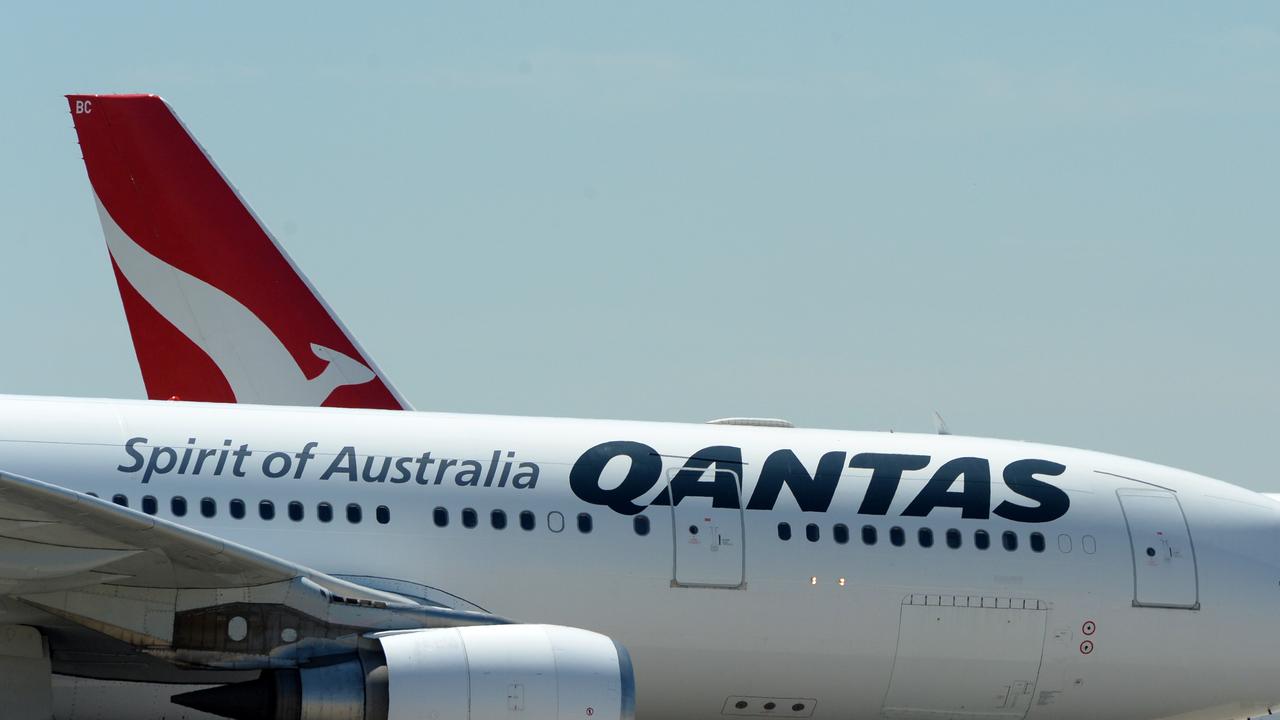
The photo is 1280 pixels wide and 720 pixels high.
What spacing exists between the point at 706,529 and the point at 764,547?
54 centimetres

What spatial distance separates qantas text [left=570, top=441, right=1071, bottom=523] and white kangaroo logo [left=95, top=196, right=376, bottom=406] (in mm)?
8700

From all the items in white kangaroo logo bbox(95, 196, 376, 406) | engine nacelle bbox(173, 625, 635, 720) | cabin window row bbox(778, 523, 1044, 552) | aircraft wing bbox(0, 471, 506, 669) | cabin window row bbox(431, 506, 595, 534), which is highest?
white kangaroo logo bbox(95, 196, 376, 406)

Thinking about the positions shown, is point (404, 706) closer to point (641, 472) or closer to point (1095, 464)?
point (641, 472)

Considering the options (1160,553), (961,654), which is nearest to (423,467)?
(961,654)

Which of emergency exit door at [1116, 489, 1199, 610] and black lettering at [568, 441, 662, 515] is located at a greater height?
black lettering at [568, 441, 662, 515]

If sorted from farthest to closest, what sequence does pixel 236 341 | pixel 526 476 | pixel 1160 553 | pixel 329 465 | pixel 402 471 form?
pixel 236 341, pixel 1160 553, pixel 526 476, pixel 402 471, pixel 329 465

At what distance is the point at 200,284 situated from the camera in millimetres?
24828

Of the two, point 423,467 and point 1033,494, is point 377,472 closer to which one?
point 423,467

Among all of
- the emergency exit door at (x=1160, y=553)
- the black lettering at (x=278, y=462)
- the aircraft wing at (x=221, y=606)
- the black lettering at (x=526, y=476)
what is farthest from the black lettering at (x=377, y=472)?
the emergency exit door at (x=1160, y=553)

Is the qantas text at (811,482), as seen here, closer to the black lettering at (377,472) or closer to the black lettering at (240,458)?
the black lettering at (377,472)

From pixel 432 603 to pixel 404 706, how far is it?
1.98 meters

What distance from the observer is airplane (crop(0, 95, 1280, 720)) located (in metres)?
14.2

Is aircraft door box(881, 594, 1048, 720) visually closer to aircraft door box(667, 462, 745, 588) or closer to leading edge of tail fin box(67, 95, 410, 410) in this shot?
aircraft door box(667, 462, 745, 588)

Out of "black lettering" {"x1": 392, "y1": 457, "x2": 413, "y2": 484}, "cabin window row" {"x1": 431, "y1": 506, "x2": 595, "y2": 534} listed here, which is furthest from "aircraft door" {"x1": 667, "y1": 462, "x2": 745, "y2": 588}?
"black lettering" {"x1": 392, "y1": 457, "x2": 413, "y2": 484}
